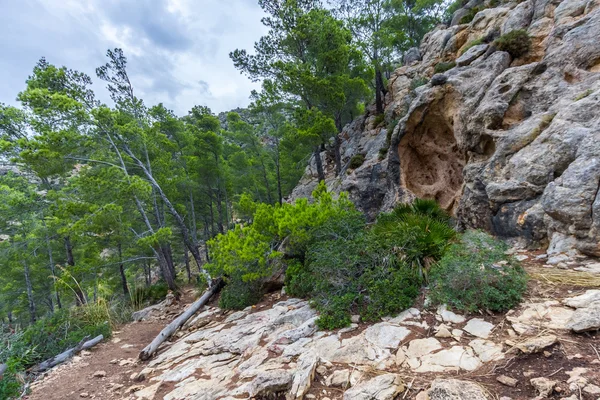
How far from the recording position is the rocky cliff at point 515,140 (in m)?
4.29

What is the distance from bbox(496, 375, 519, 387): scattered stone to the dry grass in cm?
187

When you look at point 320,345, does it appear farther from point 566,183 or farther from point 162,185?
point 162,185

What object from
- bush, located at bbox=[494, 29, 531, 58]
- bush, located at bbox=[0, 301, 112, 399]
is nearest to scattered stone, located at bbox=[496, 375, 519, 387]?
bush, located at bbox=[0, 301, 112, 399]

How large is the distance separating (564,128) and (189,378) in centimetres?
769

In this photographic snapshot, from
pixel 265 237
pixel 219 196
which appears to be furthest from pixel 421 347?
pixel 219 196

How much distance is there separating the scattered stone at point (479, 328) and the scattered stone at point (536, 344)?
37 centimetres

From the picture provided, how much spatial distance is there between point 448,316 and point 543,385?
1.38 m

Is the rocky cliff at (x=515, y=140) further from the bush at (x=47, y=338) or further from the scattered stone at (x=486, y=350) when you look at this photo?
the bush at (x=47, y=338)

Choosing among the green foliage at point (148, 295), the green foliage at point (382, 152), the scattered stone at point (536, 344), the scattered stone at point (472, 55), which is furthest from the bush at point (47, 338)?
the scattered stone at point (472, 55)

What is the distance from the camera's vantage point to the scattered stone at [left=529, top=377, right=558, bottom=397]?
6.89 feet

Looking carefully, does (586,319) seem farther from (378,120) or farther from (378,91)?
(378,91)

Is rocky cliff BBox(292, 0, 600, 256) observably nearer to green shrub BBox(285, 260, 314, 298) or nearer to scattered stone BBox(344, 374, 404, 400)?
scattered stone BBox(344, 374, 404, 400)

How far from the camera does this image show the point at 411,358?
303 centimetres

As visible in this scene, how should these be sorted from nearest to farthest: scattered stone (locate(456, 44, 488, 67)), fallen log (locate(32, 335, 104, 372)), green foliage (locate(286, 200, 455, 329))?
green foliage (locate(286, 200, 455, 329)), fallen log (locate(32, 335, 104, 372)), scattered stone (locate(456, 44, 488, 67))
